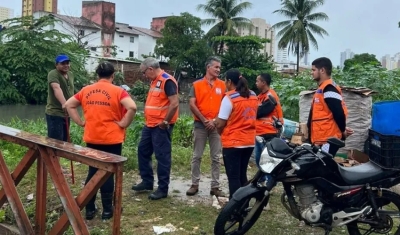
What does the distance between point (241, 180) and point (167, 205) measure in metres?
→ 0.95

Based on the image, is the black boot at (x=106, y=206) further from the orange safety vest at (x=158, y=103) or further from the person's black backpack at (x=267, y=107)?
the person's black backpack at (x=267, y=107)

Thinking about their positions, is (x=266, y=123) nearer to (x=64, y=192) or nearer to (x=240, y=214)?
(x=240, y=214)

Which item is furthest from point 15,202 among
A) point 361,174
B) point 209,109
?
point 361,174

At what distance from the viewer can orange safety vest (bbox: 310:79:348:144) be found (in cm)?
455

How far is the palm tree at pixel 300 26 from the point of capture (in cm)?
4747

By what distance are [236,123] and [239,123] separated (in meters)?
0.03

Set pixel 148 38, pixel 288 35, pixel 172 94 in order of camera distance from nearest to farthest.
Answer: pixel 172 94 < pixel 288 35 < pixel 148 38

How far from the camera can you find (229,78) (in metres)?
4.98

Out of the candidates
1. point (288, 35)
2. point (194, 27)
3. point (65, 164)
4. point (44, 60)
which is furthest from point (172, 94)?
point (288, 35)

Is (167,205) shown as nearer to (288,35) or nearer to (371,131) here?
(371,131)

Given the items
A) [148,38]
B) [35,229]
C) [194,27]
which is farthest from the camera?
[148,38]

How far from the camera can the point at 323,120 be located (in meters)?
4.58

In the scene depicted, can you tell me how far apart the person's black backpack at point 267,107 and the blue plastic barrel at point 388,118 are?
1357mm

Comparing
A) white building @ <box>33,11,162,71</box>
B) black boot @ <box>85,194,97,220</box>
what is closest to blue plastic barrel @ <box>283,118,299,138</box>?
black boot @ <box>85,194,97,220</box>
